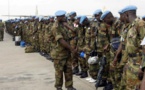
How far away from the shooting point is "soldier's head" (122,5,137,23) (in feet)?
12.6

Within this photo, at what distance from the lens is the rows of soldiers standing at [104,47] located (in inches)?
145

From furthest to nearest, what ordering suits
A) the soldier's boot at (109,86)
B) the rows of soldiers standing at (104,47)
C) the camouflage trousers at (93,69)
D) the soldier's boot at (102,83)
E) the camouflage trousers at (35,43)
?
the camouflage trousers at (35,43) < the camouflage trousers at (93,69) < the soldier's boot at (102,83) < the soldier's boot at (109,86) < the rows of soldiers standing at (104,47)

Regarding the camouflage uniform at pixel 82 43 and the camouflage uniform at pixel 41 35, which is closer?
the camouflage uniform at pixel 82 43

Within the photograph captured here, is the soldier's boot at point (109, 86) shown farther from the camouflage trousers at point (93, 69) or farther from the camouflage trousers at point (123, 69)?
the camouflage trousers at point (123, 69)

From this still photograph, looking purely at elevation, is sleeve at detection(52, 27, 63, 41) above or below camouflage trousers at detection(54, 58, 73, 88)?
above

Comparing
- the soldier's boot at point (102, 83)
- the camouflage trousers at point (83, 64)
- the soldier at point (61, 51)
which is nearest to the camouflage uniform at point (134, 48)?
the soldier at point (61, 51)

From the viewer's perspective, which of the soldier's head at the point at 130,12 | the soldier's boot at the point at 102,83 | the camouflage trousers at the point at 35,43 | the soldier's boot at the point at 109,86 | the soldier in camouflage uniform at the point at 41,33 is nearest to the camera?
the soldier's head at the point at 130,12

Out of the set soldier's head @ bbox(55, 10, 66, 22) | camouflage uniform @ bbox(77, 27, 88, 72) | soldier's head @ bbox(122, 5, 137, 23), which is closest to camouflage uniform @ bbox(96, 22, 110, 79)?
soldier's head @ bbox(55, 10, 66, 22)

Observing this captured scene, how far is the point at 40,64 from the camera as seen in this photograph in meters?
9.67

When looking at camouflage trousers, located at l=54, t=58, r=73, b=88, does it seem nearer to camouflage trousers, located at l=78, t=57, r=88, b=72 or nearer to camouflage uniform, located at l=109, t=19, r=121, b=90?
camouflage uniform, located at l=109, t=19, r=121, b=90

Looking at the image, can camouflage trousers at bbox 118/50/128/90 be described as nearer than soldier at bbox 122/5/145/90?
No

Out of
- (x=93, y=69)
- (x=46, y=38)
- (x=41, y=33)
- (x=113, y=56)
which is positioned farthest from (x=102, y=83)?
(x=41, y=33)

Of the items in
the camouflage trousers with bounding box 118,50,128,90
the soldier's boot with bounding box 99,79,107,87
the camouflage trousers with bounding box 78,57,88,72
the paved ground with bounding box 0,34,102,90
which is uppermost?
the camouflage trousers with bounding box 118,50,128,90

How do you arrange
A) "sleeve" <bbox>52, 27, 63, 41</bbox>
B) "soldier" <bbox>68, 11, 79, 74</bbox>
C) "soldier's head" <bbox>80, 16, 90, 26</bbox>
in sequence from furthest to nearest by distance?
1. "soldier" <bbox>68, 11, 79, 74</bbox>
2. "soldier's head" <bbox>80, 16, 90, 26</bbox>
3. "sleeve" <bbox>52, 27, 63, 41</bbox>
